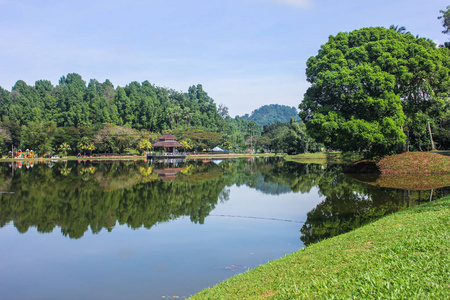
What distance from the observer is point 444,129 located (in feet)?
141

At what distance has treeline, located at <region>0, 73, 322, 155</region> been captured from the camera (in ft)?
217

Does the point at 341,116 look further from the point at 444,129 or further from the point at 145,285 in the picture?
the point at 444,129

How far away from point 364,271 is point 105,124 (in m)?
75.8

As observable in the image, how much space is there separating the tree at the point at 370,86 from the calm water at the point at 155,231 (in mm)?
4833

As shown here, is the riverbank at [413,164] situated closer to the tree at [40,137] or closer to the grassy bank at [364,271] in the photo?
the grassy bank at [364,271]

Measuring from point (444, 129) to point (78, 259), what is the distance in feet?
152

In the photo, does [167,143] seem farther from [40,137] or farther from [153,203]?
[153,203]

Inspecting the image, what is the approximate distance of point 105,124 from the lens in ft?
248

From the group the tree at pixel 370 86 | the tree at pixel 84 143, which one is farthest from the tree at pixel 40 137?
the tree at pixel 370 86

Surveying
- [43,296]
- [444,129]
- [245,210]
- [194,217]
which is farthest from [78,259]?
[444,129]

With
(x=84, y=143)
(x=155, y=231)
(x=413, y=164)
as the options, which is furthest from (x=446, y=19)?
(x=84, y=143)

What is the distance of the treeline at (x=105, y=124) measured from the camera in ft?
217

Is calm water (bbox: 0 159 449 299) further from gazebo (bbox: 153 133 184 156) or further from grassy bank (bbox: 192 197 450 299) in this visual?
gazebo (bbox: 153 133 184 156)

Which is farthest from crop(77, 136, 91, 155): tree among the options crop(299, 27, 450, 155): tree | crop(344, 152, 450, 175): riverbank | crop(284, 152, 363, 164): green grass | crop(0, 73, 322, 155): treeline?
crop(344, 152, 450, 175): riverbank
